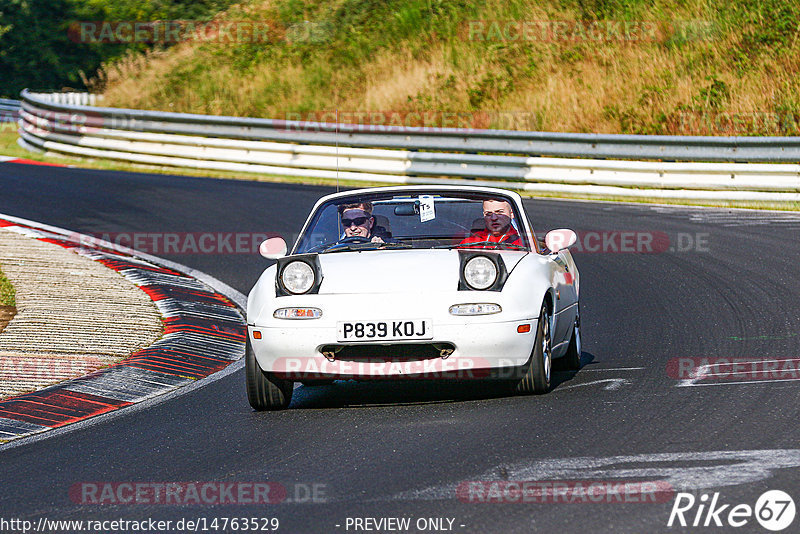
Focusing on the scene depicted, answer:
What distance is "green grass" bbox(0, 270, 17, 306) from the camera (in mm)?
10820

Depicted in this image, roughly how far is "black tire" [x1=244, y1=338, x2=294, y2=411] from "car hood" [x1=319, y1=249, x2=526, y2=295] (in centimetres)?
62

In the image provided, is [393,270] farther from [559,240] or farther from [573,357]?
[573,357]

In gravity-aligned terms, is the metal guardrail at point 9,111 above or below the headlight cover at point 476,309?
above

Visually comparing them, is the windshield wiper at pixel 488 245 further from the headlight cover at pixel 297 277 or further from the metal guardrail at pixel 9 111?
the metal guardrail at pixel 9 111

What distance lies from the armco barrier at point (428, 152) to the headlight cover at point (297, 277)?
947 cm

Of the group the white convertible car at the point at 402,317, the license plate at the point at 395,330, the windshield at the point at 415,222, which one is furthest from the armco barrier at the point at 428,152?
the license plate at the point at 395,330

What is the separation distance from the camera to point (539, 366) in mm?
7027

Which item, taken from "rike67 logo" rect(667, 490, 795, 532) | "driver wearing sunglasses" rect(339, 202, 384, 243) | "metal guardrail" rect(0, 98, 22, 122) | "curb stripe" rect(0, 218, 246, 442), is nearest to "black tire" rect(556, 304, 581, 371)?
"driver wearing sunglasses" rect(339, 202, 384, 243)

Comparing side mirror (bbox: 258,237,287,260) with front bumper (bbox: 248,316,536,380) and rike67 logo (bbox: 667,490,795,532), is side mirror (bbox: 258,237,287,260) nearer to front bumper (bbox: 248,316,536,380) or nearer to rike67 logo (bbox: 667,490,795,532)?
front bumper (bbox: 248,316,536,380)

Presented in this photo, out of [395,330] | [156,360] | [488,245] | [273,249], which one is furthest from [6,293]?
[395,330]

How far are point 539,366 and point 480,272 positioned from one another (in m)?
0.65

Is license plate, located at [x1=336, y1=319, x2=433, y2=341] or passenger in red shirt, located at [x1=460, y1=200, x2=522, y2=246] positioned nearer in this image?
license plate, located at [x1=336, y1=319, x2=433, y2=341]

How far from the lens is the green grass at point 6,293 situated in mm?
10820

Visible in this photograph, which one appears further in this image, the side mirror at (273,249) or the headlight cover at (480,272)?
the side mirror at (273,249)
